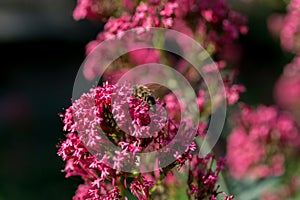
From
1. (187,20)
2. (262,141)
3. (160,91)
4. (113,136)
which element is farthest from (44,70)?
(113,136)

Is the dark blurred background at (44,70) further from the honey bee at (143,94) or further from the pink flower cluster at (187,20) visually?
the honey bee at (143,94)

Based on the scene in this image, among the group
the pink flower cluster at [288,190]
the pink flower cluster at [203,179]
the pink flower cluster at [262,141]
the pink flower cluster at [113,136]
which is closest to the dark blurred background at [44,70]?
the pink flower cluster at [262,141]

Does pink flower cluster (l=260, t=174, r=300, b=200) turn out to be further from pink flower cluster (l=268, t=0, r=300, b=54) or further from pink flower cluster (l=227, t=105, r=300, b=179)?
pink flower cluster (l=268, t=0, r=300, b=54)

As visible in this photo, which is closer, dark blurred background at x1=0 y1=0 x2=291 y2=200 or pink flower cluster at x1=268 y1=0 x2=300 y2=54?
pink flower cluster at x1=268 y1=0 x2=300 y2=54

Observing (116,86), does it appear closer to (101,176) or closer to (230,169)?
(101,176)

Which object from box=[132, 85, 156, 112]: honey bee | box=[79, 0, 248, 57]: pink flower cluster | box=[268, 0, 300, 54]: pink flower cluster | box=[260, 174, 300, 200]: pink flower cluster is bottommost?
box=[132, 85, 156, 112]: honey bee

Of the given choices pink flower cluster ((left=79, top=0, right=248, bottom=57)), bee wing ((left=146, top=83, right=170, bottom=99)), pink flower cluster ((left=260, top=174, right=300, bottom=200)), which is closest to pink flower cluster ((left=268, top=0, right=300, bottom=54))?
pink flower cluster ((left=79, top=0, right=248, bottom=57))

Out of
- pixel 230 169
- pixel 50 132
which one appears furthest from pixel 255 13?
pixel 230 169
